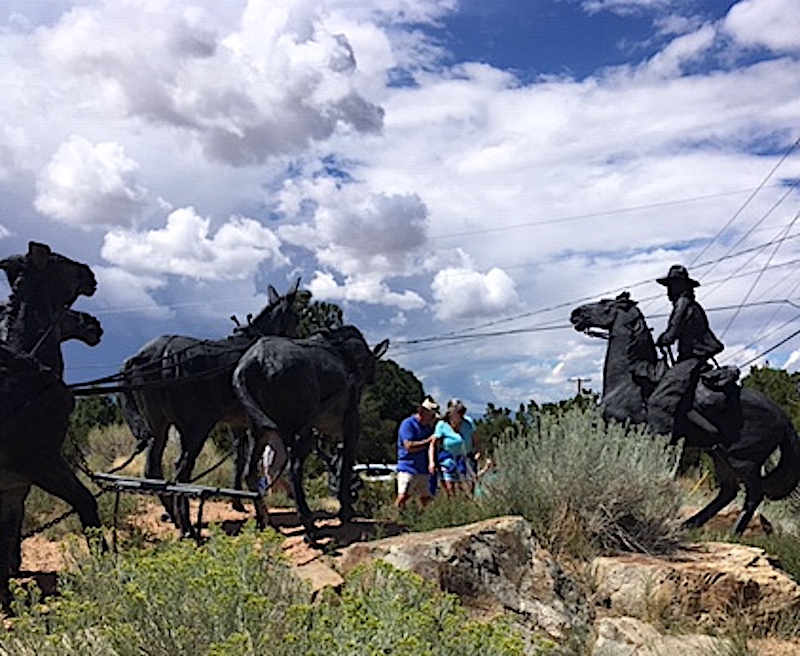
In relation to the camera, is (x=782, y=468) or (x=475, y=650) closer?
(x=475, y=650)

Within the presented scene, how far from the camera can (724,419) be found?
10359 mm

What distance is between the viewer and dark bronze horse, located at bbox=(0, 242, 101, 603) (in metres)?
6.15

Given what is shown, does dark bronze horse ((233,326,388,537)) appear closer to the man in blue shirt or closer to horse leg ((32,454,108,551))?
the man in blue shirt

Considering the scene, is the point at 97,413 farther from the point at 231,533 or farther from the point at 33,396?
the point at 33,396

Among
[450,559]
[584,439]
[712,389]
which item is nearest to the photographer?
[450,559]

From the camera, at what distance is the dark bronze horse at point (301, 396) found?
28.8ft

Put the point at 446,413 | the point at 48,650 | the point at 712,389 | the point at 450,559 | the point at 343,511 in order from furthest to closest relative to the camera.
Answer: the point at 446,413 → the point at 712,389 → the point at 343,511 → the point at 450,559 → the point at 48,650

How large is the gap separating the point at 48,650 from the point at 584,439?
5.37 m

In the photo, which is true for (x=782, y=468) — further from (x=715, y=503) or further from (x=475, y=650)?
(x=475, y=650)

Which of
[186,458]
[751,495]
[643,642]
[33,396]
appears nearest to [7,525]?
[33,396]

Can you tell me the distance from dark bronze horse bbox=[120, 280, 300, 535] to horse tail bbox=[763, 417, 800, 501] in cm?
537

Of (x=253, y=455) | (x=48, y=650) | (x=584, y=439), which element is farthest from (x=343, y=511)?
(x=48, y=650)

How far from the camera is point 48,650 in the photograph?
313 cm

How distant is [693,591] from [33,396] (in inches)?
176
